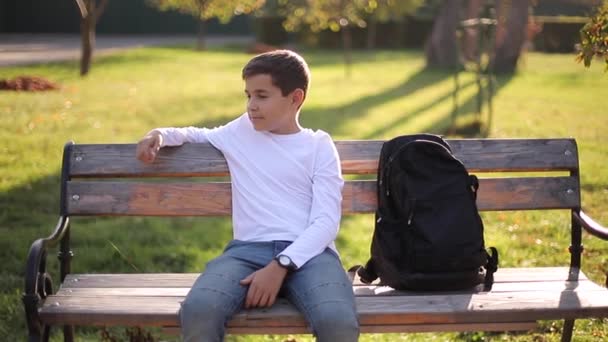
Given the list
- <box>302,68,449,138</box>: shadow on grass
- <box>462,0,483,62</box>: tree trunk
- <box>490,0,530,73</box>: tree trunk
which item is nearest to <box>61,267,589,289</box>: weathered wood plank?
<box>302,68,449,138</box>: shadow on grass

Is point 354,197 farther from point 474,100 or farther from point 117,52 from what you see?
point 117,52

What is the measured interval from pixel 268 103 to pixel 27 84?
1166cm

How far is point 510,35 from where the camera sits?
22.2 meters

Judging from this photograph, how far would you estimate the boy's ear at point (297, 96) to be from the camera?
3.52m

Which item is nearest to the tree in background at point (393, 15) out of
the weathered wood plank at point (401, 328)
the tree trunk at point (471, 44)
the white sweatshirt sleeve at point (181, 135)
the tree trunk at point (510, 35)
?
the tree trunk at point (510, 35)

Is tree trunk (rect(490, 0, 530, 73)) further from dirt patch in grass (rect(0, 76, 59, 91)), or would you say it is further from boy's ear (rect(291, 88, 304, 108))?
boy's ear (rect(291, 88, 304, 108))

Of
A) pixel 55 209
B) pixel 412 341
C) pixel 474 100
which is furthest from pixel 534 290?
pixel 474 100

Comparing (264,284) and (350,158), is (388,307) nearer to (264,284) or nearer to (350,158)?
(264,284)

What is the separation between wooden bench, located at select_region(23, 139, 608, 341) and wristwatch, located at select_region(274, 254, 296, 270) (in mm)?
161

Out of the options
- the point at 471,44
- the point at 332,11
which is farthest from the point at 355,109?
the point at 332,11

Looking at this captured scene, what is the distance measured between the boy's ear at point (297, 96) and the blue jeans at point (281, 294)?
60cm

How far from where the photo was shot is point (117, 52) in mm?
24031

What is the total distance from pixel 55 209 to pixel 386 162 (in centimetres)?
395

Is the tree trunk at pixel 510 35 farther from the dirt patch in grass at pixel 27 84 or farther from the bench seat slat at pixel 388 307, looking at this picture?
the bench seat slat at pixel 388 307
